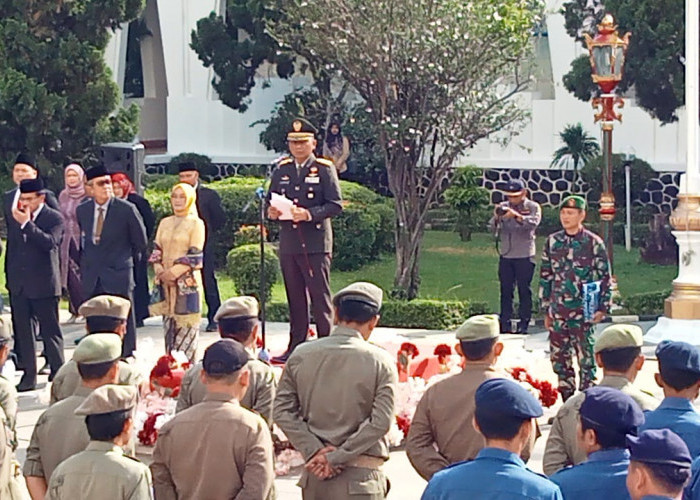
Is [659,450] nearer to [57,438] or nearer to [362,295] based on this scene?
[362,295]

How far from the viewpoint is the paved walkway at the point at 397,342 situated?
8.00 metres

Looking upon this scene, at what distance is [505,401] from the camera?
4.26 metres

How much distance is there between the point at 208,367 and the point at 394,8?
1019 centimetres

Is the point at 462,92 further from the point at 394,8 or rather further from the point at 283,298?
the point at 283,298

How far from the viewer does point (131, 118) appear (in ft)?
58.9

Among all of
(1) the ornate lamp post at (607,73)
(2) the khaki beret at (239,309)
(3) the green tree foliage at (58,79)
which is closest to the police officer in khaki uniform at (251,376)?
(2) the khaki beret at (239,309)

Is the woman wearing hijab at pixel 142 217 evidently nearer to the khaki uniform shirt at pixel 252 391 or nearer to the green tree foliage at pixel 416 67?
the green tree foliage at pixel 416 67

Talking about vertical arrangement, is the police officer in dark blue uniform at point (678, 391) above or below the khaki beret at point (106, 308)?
below

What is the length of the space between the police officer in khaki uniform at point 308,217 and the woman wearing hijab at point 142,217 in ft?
8.36

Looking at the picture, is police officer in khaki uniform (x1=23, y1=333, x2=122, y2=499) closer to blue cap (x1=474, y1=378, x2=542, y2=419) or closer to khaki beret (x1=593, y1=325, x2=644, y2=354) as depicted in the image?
blue cap (x1=474, y1=378, x2=542, y2=419)

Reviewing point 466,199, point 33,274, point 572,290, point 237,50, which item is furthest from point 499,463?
point 237,50

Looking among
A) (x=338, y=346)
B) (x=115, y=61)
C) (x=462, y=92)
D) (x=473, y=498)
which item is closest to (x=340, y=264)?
(x=462, y=92)

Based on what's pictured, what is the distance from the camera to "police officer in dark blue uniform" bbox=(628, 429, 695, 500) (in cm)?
385

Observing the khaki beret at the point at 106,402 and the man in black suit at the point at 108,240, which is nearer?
the khaki beret at the point at 106,402
